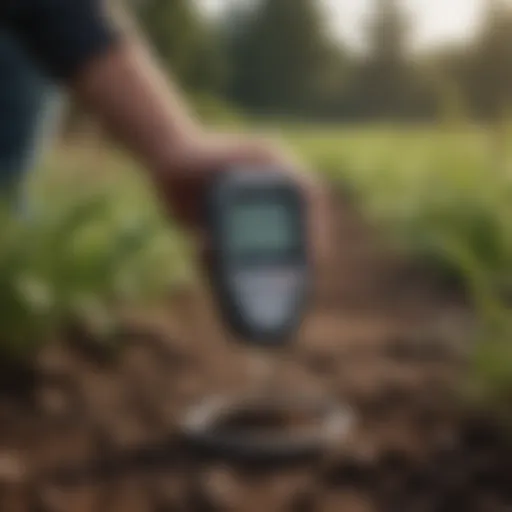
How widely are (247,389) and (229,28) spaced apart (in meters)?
0.12

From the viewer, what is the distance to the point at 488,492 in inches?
13.4

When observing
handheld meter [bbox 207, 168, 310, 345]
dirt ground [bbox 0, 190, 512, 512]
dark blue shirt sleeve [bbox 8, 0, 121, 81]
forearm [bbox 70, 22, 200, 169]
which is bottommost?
dirt ground [bbox 0, 190, 512, 512]

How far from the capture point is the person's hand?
36 centimetres

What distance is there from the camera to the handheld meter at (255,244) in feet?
1.14

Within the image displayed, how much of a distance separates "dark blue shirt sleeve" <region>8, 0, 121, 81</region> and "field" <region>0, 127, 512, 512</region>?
0.15ft

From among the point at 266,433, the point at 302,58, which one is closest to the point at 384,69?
the point at 302,58

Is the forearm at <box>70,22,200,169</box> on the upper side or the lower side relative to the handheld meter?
upper

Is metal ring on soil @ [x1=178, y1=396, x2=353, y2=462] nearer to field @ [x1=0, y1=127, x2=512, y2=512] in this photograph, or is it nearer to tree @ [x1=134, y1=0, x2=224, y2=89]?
field @ [x1=0, y1=127, x2=512, y2=512]

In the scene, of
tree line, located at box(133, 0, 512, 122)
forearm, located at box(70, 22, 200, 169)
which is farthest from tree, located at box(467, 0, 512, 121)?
forearm, located at box(70, 22, 200, 169)

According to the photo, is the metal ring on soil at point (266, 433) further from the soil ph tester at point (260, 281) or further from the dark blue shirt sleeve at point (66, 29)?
the dark blue shirt sleeve at point (66, 29)

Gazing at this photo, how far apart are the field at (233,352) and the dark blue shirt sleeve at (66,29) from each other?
45 mm

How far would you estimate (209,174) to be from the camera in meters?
0.36

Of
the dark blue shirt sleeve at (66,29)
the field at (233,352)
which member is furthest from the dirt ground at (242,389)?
the dark blue shirt sleeve at (66,29)

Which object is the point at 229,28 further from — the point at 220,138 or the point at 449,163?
the point at 449,163
